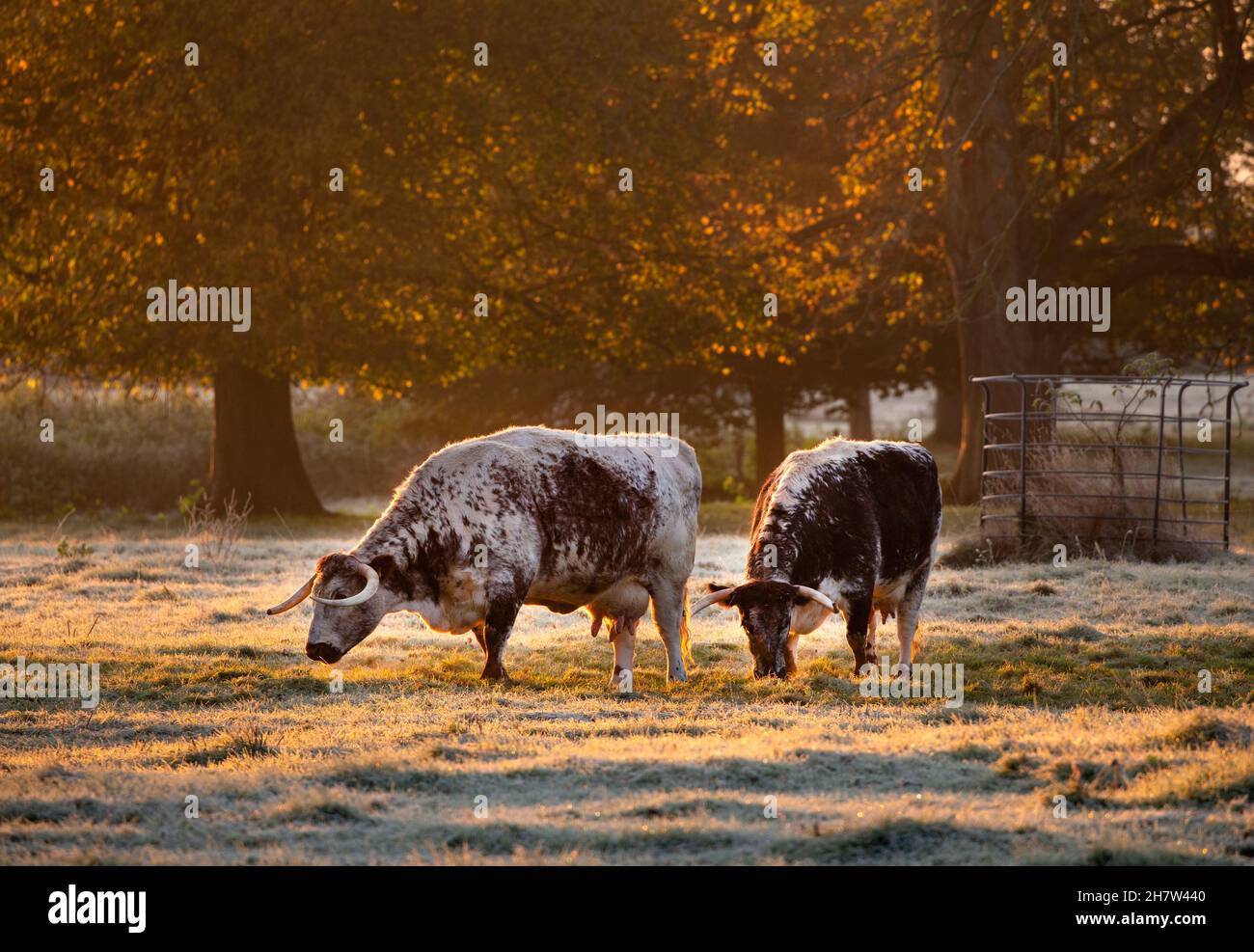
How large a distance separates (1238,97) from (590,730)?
18.2 metres

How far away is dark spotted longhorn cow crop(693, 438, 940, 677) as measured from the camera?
40.1 ft

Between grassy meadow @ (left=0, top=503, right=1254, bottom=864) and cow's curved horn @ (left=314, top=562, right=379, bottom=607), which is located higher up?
cow's curved horn @ (left=314, top=562, right=379, bottom=607)

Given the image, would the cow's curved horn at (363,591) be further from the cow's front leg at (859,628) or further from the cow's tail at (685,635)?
the cow's front leg at (859,628)

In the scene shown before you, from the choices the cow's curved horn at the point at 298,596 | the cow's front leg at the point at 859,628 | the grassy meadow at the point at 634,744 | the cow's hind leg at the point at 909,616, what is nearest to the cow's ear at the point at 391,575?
the cow's curved horn at the point at 298,596

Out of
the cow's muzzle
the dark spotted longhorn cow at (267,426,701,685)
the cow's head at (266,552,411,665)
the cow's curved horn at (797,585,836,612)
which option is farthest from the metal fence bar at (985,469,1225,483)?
the cow's muzzle

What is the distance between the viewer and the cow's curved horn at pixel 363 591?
12.1m

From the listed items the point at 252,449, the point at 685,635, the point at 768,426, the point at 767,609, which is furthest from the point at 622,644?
the point at 768,426

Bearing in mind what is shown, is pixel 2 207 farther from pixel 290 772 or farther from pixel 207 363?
pixel 290 772

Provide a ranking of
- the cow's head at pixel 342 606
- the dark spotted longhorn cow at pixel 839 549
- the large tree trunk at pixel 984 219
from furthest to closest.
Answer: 1. the large tree trunk at pixel 984 219
2. the cow's head at pixel 342 606
3. the dark spotted longhorn cow at pixel 839 549

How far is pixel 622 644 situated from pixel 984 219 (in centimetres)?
1690

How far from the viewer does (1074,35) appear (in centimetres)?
1972

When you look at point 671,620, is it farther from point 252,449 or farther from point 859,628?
point 252,449

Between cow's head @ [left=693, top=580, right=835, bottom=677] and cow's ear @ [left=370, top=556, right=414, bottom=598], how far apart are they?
7.11ft

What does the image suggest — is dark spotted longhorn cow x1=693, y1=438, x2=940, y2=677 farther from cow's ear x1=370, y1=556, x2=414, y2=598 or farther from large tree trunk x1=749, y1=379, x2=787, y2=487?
large tree trunk x1=749, y1=379, x2=787, y2=487
